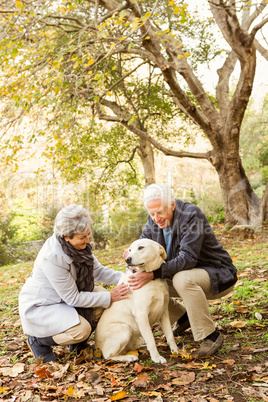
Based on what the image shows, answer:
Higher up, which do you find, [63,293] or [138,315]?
[63,293]

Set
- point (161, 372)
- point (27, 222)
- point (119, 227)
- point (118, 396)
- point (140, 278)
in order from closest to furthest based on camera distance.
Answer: point (118, 396), point (161, 372), point (140, 278), point (119, 227), point (27, 222)

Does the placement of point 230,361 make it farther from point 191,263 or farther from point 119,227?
point 119,227

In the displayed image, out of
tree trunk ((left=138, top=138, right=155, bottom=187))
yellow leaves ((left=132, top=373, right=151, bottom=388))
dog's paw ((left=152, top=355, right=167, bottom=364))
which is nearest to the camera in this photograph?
yellow leaves ((left=132, top=373, right=151, bottom=388))

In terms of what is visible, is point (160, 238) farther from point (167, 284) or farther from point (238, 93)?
point (238, 93)

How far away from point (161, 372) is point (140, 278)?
0.76m

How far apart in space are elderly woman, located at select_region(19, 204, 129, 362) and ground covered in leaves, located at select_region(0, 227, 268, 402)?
26 cm

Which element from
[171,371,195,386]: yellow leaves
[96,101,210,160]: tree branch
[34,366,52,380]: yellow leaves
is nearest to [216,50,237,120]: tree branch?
[96,101,210,160]: tree branch

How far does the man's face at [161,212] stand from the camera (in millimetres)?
3527

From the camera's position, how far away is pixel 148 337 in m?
3.30

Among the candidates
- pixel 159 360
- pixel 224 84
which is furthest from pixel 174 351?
pixel 224 84

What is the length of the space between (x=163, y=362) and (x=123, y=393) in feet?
2.03

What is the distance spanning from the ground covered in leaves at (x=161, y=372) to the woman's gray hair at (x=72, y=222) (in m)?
1.12

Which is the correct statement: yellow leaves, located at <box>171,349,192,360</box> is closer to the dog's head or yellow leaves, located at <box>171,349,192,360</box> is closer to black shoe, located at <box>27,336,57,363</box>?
the dog's head

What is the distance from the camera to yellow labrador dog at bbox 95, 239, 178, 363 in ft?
10.9
